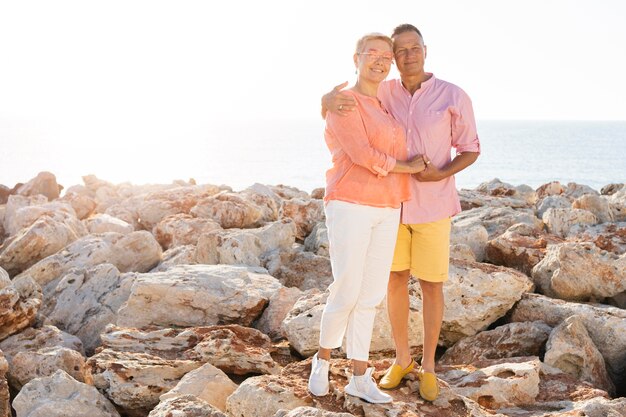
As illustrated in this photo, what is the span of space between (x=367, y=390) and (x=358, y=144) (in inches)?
59.4

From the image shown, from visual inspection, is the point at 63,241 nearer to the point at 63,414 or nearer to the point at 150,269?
the point at 150,269

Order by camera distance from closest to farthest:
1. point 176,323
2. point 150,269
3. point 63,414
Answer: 1. point 63,414
2. point 176,323
3. point 150,269

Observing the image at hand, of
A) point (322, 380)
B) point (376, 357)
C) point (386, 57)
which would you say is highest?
point (386, 57)

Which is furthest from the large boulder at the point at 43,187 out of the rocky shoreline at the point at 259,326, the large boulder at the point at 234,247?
the large boulder at the point at 234,247

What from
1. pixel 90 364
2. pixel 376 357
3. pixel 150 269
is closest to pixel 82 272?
pixel 150 269

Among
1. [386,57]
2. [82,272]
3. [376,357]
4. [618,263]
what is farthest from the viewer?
[82,272]

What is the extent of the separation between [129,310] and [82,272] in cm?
146

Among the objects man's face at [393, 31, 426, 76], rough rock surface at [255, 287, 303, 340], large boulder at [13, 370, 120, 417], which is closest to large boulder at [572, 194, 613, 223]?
rough rock surface at [255, 287, 303, 340]

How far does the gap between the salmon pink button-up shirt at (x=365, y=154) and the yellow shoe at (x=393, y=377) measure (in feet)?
3.74

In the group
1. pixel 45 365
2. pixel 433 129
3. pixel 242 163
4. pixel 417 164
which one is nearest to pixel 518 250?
pixel 433 129

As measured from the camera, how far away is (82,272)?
7633 millimetres

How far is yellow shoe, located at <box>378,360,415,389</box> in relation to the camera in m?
4.67

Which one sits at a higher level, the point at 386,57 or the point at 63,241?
the point at 386,57

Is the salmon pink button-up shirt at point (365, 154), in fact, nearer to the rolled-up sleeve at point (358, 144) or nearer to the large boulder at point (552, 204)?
the rolled-up sleeve at point (358, 144)
